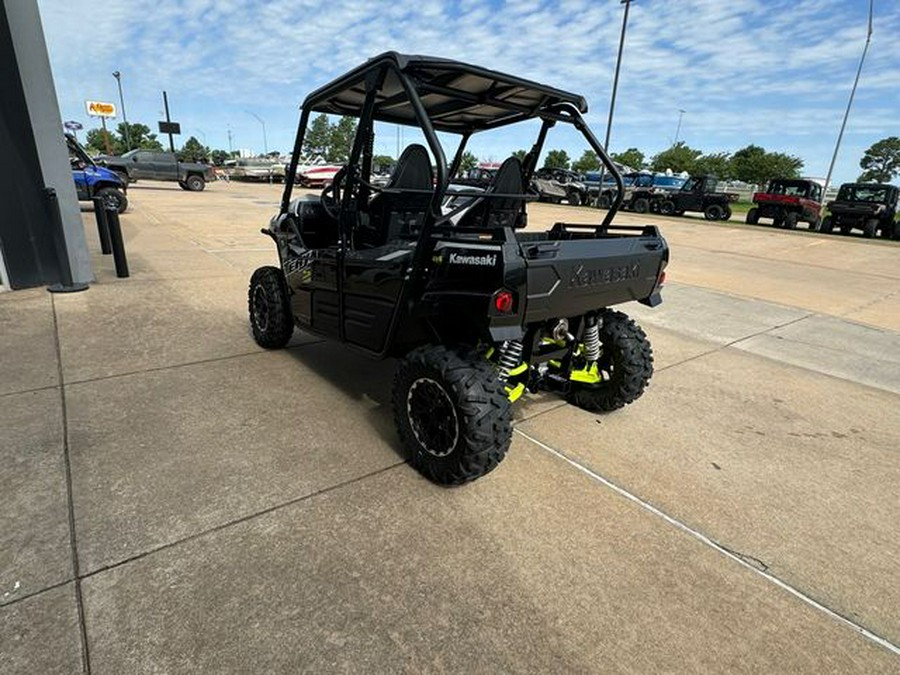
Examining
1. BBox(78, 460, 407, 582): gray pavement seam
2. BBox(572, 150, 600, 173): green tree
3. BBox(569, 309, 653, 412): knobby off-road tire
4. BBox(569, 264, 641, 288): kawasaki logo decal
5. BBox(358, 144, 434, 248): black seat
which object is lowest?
BBox(78, 460, 407, 582): gray pavement seam

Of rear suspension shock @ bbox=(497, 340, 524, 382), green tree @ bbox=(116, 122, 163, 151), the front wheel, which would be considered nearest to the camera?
rear suspension shock @ bbox=(497, 340, 524, 382)

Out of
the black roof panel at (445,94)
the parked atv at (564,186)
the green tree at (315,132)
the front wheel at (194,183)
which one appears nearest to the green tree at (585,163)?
the parked atv at (564,186)

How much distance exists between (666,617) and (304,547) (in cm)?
142

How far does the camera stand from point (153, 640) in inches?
62.4

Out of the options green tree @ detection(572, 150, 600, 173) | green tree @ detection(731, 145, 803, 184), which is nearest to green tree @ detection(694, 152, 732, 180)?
green tree @ detection(731, 145, 803, 184)

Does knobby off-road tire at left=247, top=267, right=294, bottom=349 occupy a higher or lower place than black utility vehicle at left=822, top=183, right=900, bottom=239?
lower

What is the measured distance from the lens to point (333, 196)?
3586mm

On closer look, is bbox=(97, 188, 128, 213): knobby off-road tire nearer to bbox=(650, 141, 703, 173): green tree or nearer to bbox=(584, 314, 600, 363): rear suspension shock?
bbox=(584, 314, 600, 363): rear suspension shock

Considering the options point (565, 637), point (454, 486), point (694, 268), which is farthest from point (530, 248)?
point (694, 268)

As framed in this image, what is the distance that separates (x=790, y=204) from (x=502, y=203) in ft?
69.7

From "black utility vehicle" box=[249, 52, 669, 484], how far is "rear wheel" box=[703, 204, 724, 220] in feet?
69.3

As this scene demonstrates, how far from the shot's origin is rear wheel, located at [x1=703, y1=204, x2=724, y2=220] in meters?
21.3

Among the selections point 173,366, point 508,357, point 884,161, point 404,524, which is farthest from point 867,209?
point 884,161

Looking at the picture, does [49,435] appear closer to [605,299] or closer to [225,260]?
[605,299]
